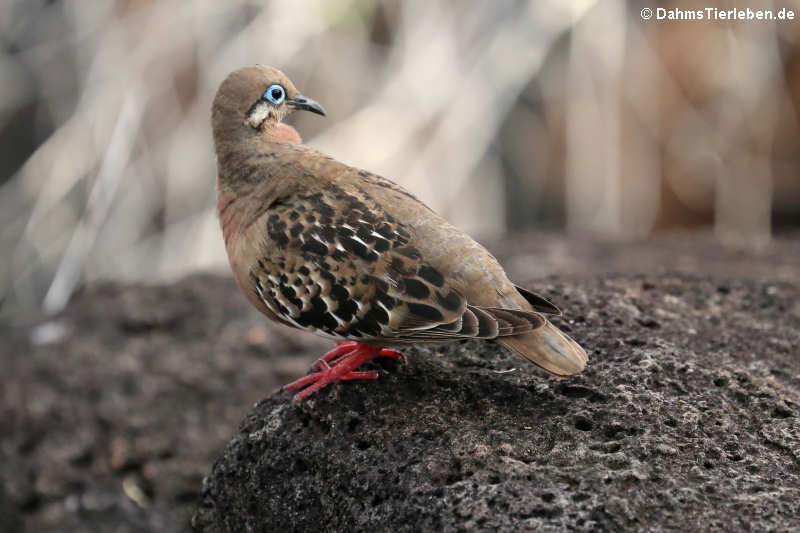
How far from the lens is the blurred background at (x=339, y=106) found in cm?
920

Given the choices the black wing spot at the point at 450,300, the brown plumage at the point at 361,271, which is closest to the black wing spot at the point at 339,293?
the brown plumage at the point at 361,271

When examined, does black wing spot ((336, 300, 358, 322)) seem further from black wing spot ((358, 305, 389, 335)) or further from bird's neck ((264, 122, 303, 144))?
bird's neck ((264, 122, 303, 144))

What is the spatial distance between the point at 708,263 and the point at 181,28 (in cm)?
521

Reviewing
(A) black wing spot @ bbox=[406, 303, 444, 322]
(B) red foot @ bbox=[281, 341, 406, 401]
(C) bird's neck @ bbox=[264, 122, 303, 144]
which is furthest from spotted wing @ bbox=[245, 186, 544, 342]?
(C) bird's neck @ bbox=[264, 122, 303, 144]

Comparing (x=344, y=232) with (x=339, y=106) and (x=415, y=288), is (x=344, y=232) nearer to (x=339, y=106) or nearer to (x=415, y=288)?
(x=415, y=288)

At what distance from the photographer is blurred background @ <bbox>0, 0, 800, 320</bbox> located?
920cm

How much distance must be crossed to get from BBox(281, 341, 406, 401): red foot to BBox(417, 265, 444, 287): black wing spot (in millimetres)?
397

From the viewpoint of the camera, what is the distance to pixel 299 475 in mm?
3746

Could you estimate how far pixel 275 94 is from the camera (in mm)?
4668

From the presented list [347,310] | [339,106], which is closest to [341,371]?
[347,310]

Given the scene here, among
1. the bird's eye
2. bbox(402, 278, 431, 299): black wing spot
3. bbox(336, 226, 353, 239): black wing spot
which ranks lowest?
bbox(402, 278, 431, 299): black wing spot

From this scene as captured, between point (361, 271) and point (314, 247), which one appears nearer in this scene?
point (361, 271)

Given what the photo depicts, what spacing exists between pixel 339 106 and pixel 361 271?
619 cm

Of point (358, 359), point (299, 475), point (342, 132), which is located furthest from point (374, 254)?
point (342, 132)
